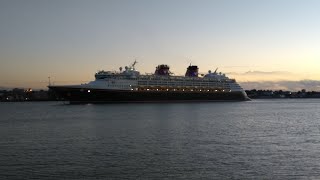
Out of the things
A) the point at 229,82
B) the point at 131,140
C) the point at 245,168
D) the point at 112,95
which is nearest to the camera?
the point at 245,168

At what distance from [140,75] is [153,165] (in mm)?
96906

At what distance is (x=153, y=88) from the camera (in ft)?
384

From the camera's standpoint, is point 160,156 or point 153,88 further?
point 153,88

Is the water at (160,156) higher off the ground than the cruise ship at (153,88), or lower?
lower

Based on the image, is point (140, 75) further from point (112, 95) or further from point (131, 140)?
point (131, 140)

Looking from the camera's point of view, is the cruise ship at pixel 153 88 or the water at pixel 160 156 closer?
the water at pixel 160 156

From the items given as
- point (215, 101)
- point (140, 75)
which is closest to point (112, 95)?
point (140, 75)

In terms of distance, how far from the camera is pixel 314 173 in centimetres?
1827

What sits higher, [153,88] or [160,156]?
[153,88]

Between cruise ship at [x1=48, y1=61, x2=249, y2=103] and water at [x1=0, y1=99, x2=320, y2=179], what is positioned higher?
cruise ship at [x1=48, y1=61, x2=249, y2=103]

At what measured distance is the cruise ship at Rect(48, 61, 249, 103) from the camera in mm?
105375

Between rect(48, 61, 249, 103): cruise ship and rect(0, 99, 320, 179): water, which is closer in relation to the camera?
rect(0, 99, 320, 179): water

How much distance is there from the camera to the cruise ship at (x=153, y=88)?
346ft

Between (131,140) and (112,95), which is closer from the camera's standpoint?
(131,140)
